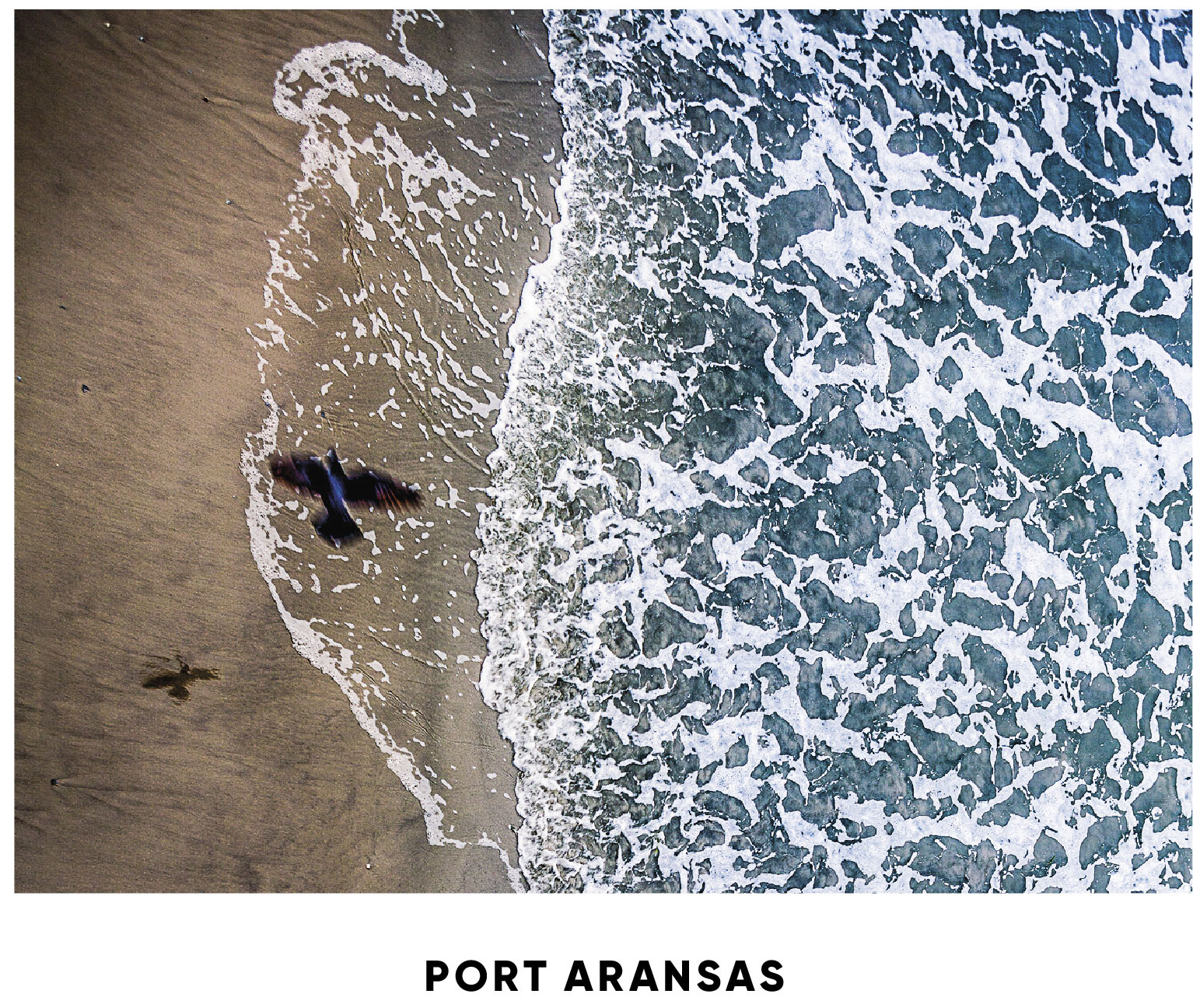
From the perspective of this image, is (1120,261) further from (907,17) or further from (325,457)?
(325,457)

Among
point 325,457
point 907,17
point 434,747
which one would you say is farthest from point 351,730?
point 907,17

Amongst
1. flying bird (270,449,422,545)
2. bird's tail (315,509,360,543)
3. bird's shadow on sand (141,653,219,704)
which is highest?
flying bird (270,449,422,545)

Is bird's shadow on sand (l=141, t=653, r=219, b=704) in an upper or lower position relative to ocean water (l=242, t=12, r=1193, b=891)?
lower

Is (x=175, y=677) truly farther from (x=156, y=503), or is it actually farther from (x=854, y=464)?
(x=854, y=464)

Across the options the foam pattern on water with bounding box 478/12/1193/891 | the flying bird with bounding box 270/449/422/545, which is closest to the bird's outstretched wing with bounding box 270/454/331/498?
the flying bird with bounding box 270/449/422/545

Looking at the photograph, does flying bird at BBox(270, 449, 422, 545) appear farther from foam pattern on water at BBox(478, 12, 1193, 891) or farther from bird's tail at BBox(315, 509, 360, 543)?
foam pattern on water at BBox(478, 12, 1193, 891)

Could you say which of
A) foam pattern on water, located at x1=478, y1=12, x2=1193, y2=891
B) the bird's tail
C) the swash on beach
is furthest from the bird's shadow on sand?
foam pattern on water, located at x1=478, y1=12, x2=1193, y2=891

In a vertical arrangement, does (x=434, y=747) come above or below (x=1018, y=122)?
below

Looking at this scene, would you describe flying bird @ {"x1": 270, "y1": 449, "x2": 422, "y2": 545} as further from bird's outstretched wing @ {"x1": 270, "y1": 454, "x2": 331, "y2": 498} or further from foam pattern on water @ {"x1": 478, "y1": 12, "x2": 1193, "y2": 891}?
foam pattern on water @ {"x1": 478, "y1": 12, "x2": 1193, "y2": 891}
